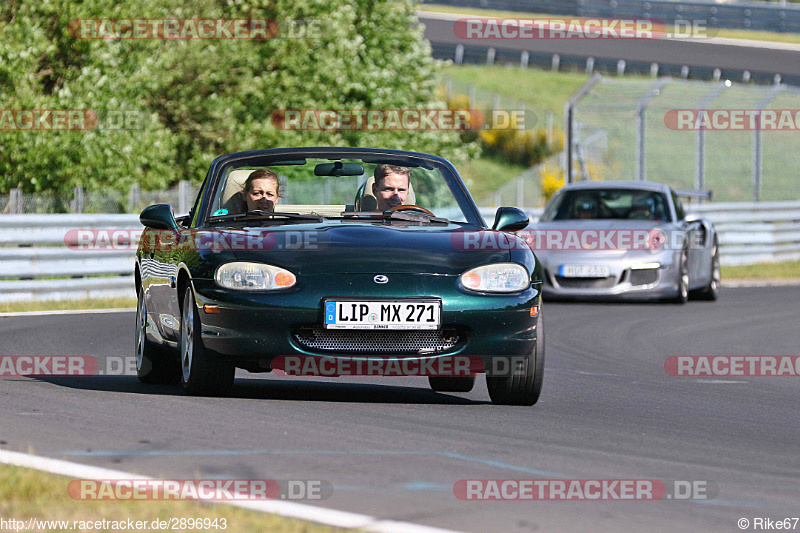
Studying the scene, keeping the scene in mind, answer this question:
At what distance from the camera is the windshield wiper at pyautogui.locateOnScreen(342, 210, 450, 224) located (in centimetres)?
869

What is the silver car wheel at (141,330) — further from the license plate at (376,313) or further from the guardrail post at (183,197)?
the guardrail post at (183,197)

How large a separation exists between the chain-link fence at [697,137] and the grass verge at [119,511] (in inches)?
764

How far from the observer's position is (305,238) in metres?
8.05

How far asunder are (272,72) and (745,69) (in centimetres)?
2048

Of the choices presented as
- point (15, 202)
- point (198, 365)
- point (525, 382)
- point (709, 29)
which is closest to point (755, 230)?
point (15, 202)

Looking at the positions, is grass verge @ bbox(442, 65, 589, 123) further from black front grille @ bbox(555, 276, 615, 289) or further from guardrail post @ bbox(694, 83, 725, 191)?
black front grille @ bbox(555, 276, 615, 289)

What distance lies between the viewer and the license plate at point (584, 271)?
58.5 ft

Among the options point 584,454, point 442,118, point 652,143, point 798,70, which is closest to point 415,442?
point 584,454

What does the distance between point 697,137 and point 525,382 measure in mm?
18360

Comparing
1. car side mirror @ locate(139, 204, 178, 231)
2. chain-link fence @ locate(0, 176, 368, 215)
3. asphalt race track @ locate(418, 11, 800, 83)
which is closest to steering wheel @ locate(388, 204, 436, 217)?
car side mirror @ locate(139, 204, 178, 231)

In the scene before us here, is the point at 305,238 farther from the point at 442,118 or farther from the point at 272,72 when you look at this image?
the point at 442,118

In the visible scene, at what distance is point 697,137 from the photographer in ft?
84.6

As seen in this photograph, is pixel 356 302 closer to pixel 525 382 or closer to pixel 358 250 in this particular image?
pixel 358 250

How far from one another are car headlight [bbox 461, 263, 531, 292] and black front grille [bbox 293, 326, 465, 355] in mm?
261
